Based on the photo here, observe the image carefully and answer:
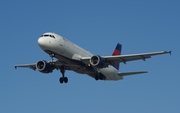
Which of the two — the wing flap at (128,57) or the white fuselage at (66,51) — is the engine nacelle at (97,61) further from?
the white fuselage at (66,51)

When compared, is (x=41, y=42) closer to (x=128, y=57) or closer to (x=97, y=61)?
(x=97, y=61)

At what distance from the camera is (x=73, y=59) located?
59.8 meters

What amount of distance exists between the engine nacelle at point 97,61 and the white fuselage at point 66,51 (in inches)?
65.0

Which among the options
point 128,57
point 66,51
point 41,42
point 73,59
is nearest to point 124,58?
point 128,57

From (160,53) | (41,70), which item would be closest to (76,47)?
(41,70)

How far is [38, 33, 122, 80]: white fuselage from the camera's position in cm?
5778

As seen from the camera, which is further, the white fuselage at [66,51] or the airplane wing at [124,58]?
the airplane wing at [124,58]

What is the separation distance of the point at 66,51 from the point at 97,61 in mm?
4407

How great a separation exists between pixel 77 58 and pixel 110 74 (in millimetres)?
8613

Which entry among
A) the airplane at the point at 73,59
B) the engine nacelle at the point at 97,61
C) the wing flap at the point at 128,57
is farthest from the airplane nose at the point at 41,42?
the wing flap at the point at 128,57

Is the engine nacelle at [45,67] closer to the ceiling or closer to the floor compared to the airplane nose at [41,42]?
closer to the floor

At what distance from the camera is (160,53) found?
188 feet

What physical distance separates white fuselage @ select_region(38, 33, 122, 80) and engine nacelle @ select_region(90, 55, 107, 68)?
5.42 feet

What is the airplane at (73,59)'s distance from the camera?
5800 cm
